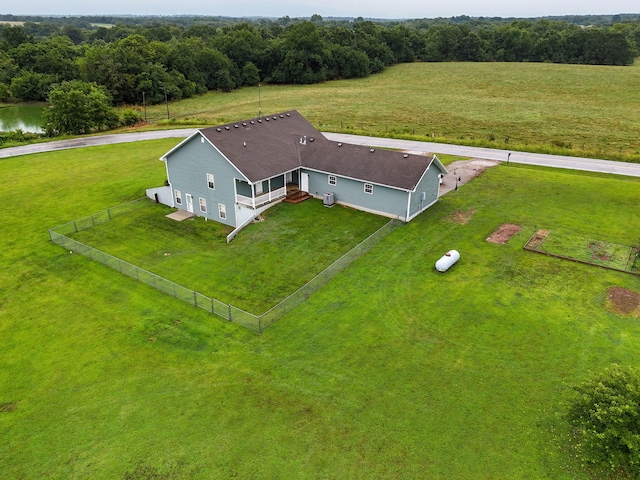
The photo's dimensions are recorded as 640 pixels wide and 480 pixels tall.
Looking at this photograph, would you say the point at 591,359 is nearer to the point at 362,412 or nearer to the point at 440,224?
the point at 362,412

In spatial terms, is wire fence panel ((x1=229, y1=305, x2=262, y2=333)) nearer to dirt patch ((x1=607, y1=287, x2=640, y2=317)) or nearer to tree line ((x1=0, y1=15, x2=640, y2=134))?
dirt patch ((x1=607, y1=287, x2=640, y2=317))

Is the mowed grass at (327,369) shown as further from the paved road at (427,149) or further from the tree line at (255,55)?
the tree line at (255,55)

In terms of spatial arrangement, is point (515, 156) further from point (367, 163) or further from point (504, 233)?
point (367, 163)

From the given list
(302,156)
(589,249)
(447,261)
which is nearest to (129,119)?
(302,156)

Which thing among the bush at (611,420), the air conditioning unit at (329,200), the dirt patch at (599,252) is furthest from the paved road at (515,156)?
the bush at (611,420)

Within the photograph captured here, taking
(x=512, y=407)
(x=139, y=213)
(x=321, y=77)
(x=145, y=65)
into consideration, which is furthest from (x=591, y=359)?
(x=321, y=77)
